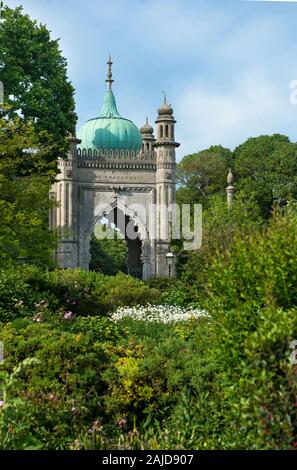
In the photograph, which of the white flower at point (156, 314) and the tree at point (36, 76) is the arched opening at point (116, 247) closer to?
Result: the tree at point (36, 76)

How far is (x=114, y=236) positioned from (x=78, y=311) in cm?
3998

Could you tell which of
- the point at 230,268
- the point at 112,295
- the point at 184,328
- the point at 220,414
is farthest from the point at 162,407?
the point at 112,295

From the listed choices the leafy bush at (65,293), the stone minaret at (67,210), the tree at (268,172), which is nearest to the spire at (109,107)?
the stone minaret at (67,210)

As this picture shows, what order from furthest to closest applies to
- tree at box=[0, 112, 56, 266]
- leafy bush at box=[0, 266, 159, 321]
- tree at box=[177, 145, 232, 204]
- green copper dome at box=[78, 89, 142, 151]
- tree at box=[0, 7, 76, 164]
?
tree at box=[177, 145, 232, 204] < green copper dome at box=[78, 89, 142, 151] < tree at box=[0, 7, 76, 164] < tree at box=[0, 112, 56, 266] < leafy bush at box=[0, 266, 159, 321]

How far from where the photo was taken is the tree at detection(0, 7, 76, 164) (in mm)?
28922

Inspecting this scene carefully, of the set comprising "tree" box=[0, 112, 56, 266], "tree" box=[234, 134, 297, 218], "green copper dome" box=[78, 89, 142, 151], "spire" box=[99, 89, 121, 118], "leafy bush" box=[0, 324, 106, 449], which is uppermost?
"spire" box=[99, 89, 121, 118]

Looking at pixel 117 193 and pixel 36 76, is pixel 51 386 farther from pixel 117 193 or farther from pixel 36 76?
pixel 117 193

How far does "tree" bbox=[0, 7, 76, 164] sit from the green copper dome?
17279 mm

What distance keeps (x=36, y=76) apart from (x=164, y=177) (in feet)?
53.3

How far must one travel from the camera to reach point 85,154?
45.5 m

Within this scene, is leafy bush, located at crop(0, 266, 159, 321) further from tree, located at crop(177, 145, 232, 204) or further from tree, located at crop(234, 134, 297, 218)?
tree, located at crop(177, 145, 232, 204)

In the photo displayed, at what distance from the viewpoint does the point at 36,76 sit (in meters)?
30.2

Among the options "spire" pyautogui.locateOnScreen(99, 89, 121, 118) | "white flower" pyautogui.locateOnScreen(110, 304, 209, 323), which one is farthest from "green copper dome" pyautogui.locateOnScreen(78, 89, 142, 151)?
"white flower" pyautogui.locateOnScreen(110, 304, 209, 323)

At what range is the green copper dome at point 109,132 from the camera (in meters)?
48.7
